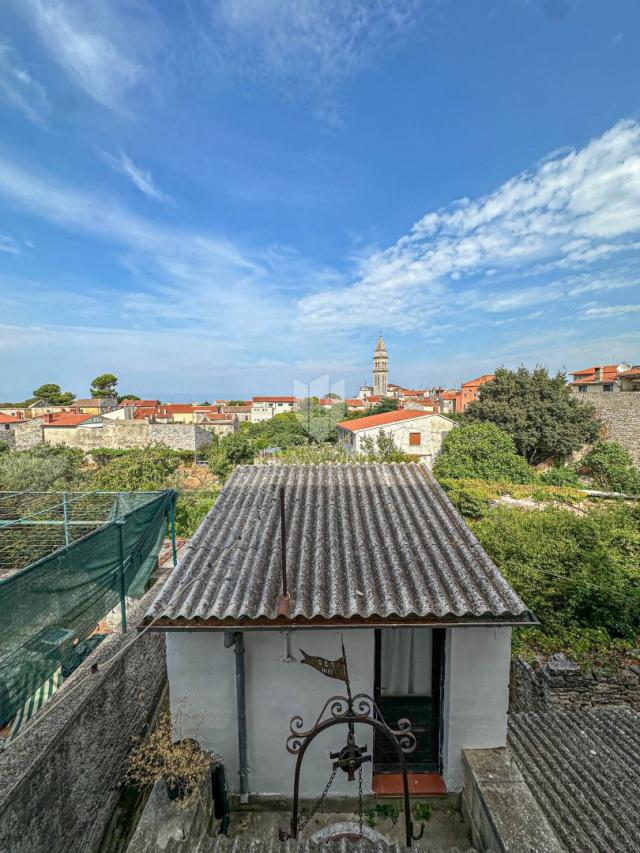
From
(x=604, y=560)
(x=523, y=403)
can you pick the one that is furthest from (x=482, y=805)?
(x=523, y=403)

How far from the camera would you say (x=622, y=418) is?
1010 inches

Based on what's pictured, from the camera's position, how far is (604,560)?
875cm

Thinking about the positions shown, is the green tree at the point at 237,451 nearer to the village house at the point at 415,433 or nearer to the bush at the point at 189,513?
the village house at the point at 415,433

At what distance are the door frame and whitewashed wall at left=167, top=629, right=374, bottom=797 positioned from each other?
0.92 ft

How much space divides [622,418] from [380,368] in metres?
46.7

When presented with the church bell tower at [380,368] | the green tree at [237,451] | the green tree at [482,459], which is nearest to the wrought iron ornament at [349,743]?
the green tree at [482,459]

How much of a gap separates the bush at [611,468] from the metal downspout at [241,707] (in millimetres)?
24012

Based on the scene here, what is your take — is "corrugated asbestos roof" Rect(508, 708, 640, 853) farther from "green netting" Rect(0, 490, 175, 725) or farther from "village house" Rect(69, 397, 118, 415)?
"village house" Rect(69, 397, 118, 415)

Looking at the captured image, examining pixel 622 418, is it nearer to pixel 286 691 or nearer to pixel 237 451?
pixel 237 451

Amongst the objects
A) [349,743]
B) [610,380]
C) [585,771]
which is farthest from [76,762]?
[610,380]

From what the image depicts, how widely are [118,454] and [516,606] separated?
32553 mm

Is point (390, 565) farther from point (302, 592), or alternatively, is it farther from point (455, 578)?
point (302, 592)

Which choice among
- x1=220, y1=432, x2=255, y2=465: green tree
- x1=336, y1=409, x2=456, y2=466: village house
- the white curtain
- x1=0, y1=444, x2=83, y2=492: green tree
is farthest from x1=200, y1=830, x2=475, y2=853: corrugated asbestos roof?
x1=220, y1=432, x2=255, y2=465: green tree

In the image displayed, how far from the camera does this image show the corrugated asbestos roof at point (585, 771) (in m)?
2.88
